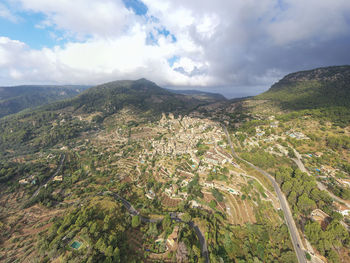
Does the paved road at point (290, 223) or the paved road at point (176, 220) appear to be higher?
the paved road at point (290, 223)

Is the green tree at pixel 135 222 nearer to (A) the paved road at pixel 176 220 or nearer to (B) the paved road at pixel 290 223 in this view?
(A) the paved road at pixel 176 220

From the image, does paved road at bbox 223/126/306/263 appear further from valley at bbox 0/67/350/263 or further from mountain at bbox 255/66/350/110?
mountain at bbox 255/66/350/110

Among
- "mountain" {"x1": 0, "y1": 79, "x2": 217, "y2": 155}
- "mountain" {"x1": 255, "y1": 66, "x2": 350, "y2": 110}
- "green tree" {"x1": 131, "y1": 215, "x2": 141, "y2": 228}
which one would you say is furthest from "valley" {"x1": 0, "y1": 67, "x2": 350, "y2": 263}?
"mountain" {"x1": 0, "y1": 79, "x2": 217, "y2": 155}

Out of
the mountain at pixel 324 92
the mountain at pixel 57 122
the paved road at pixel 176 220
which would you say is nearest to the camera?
the paved road at pixel 176 220

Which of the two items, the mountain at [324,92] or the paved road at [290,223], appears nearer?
the paved road at [290,223]

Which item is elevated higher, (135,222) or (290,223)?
(290,223)

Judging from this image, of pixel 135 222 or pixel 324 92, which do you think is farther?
pixel 324 92

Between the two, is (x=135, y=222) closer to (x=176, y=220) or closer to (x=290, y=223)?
(x=176, y=220)

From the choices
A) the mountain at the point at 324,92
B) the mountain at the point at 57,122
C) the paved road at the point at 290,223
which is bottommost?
the mountain at the point at 57,122

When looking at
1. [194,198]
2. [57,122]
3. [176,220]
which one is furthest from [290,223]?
[57,122]

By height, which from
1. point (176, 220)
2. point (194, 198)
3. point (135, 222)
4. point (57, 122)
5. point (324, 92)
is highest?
point (324, 92)

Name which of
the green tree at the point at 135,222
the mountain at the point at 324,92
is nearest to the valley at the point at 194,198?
the green tree at the point at 135,222
